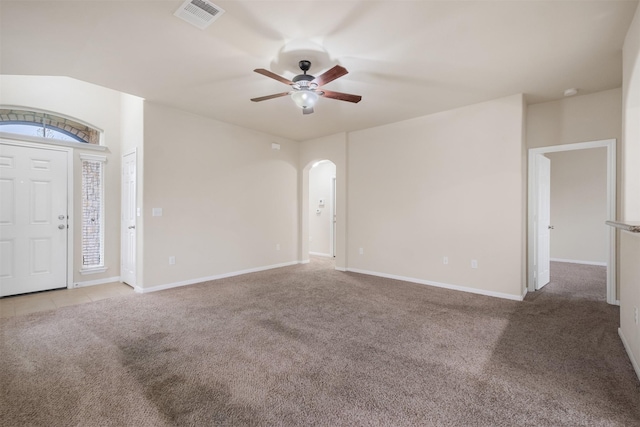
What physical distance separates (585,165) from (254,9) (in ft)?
24.2

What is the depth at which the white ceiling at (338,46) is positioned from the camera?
2.15 metres

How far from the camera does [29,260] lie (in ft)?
13.0

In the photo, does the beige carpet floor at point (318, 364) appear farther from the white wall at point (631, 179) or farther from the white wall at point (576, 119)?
the white wall at point (576, 119)

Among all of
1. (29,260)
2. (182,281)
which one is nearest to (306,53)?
(182,281)

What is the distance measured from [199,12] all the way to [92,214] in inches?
152

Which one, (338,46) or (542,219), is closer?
(338,46)

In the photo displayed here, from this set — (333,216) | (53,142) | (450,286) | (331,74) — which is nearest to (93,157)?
(53,142)

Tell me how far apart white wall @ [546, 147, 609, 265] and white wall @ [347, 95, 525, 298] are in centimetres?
347

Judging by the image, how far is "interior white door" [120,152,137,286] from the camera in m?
4.29

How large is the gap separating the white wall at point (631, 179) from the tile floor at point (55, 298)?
5.42 meters

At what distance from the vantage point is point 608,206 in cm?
361

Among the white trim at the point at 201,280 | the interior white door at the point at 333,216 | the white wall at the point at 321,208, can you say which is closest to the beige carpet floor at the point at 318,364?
the white trim at the point at 201,280

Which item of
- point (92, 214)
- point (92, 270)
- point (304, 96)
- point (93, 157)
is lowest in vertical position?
point (92, 270)

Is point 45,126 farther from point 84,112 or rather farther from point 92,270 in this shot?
point 92,270
